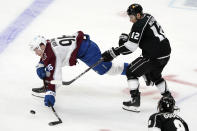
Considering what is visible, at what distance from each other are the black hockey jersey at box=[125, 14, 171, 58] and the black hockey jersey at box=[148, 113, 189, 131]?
1.11 m

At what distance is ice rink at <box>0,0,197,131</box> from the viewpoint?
4.40m

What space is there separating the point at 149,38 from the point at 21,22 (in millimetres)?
2703

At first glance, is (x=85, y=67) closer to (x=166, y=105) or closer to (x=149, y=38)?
(x=149, y=38)

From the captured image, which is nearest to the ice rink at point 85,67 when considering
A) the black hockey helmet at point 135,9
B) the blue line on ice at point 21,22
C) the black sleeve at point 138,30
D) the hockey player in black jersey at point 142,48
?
the blue line on ice at point 21,22

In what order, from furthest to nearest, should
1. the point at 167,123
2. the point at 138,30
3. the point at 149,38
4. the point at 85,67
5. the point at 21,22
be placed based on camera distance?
the point at 21,22
the point at 85,67
the point at 149,38
the point at 138,30
the point at 167,123

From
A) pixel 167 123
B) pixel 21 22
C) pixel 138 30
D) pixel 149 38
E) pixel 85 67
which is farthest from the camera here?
pixel 21 22

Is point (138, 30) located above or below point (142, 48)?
above

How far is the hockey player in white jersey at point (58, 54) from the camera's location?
439 centimetres

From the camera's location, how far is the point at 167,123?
325 centimetres

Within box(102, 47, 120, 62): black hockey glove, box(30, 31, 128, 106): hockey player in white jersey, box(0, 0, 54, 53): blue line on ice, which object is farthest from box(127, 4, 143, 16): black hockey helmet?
box(0, 0, 54, 53): blue line on ice

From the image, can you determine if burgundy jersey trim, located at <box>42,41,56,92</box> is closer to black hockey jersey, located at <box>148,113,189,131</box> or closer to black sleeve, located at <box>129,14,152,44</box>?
black sleeve, located at <box>129,14,152,44</box>

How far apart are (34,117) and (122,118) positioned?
0.80 meters

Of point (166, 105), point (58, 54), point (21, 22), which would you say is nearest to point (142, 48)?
point (58, 54)

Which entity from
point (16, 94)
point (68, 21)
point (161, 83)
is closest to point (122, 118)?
point (161, 83)
